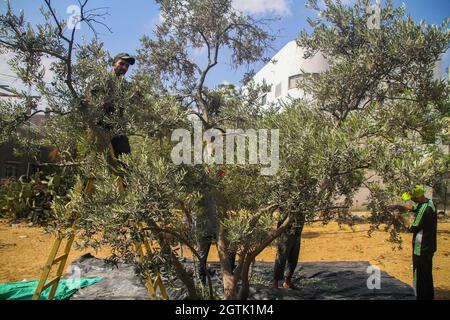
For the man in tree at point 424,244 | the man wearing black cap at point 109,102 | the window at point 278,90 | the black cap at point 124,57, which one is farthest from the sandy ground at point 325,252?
the window at point 278,90

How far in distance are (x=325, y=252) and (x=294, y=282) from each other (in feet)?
14.6

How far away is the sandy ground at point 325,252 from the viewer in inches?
341

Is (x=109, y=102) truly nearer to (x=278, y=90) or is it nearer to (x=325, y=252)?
(x=325, y=252)

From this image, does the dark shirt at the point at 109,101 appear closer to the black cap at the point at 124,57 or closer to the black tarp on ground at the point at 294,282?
the black cap at the point at 124,57

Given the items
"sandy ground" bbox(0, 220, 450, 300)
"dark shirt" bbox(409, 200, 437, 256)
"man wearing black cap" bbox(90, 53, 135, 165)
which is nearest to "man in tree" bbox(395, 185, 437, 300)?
"dark shirt" bbox(409, 200, 437, 256)

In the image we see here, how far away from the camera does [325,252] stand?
446 inches

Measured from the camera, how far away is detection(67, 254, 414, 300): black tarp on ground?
20.3 feet

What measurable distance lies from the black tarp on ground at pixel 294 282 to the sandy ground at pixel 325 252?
865 mm

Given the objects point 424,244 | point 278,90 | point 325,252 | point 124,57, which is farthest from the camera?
point 278,90

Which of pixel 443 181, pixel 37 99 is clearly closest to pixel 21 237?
pixel 37 99

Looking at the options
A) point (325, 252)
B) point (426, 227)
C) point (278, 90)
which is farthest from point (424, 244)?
point (278, 90)

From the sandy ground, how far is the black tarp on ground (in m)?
0.87

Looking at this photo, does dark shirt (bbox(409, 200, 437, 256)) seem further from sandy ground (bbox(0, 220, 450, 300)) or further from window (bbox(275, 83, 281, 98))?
window (bbox(275, 83, 281, 98))
